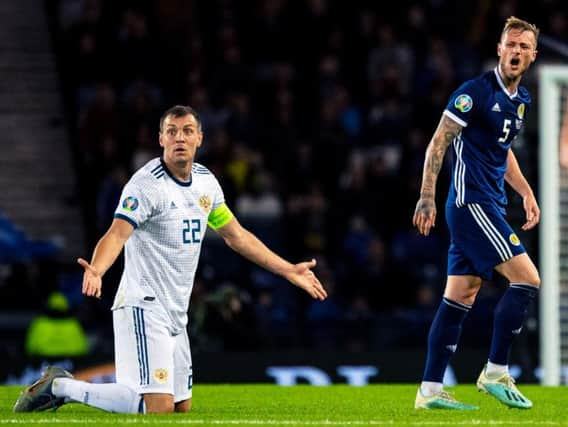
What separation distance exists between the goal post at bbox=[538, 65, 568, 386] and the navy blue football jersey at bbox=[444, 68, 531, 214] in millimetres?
4244

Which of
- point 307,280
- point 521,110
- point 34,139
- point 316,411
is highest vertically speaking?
point 34,139

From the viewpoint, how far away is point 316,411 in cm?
898

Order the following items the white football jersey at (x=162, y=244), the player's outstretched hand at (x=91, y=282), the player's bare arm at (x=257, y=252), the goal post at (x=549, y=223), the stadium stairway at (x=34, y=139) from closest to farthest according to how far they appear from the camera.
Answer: the player's outstretched hand at (x=91, y=282) < the white football jersey at (x=162, y=244) < the player's bare arm at (x=257, y=252) < the goal post at (x=549, y=223) < the stadium stairway at (x=34, y=139)

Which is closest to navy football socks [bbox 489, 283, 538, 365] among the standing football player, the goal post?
the standing football player

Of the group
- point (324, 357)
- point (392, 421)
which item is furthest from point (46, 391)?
point (324, 357)

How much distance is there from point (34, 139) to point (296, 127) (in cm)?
388

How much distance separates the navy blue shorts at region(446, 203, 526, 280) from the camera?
8.71 meters

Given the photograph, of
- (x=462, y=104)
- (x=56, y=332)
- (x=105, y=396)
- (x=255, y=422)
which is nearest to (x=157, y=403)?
(x=105, y=396)

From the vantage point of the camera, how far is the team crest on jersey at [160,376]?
8.41 metres

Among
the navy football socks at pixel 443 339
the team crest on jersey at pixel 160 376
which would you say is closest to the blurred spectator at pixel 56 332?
the team crest on jersey at pixel 160 376

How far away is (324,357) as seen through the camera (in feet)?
45.0

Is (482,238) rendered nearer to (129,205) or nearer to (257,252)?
(257,252)

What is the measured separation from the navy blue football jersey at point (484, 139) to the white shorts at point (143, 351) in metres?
1.96

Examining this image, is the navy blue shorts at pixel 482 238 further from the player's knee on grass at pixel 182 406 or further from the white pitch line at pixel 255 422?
the player's knee on grass at pixel 182 406
